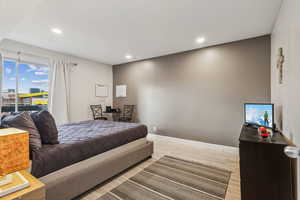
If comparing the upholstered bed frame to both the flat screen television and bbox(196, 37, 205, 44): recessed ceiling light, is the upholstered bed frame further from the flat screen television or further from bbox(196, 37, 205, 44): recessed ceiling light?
bbox(196, 37, 205, 44): recessed ceiling light

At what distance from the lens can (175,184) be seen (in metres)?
2.06

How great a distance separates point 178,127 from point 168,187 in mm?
2227

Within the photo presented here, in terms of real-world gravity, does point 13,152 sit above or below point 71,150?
above

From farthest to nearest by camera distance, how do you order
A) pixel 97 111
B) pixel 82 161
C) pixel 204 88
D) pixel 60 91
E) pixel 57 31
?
pixel 97 111 < pixel 60 91 < pixel 204 88 < pixel 57 31 < pixel 82 161

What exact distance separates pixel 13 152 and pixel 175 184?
75.5 inches

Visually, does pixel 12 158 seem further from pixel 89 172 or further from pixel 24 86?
pixel 24 86

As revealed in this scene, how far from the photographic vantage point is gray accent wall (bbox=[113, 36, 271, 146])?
123 inches

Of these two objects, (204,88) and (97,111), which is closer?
(204,88)

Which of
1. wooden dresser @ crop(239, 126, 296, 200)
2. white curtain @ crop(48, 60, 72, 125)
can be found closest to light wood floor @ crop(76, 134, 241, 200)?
wooden dresser @ crop(239, 126, 296, 200)

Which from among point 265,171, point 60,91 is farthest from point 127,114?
point 265,171

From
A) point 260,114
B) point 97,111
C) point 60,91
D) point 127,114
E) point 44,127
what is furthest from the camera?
point 127,114

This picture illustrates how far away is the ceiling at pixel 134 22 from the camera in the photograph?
2.03 metres

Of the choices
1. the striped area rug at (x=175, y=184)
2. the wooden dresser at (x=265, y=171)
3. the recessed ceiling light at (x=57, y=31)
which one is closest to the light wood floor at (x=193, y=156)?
the striped area rug at (x=175, y=184)

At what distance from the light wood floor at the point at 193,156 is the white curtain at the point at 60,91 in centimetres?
271
